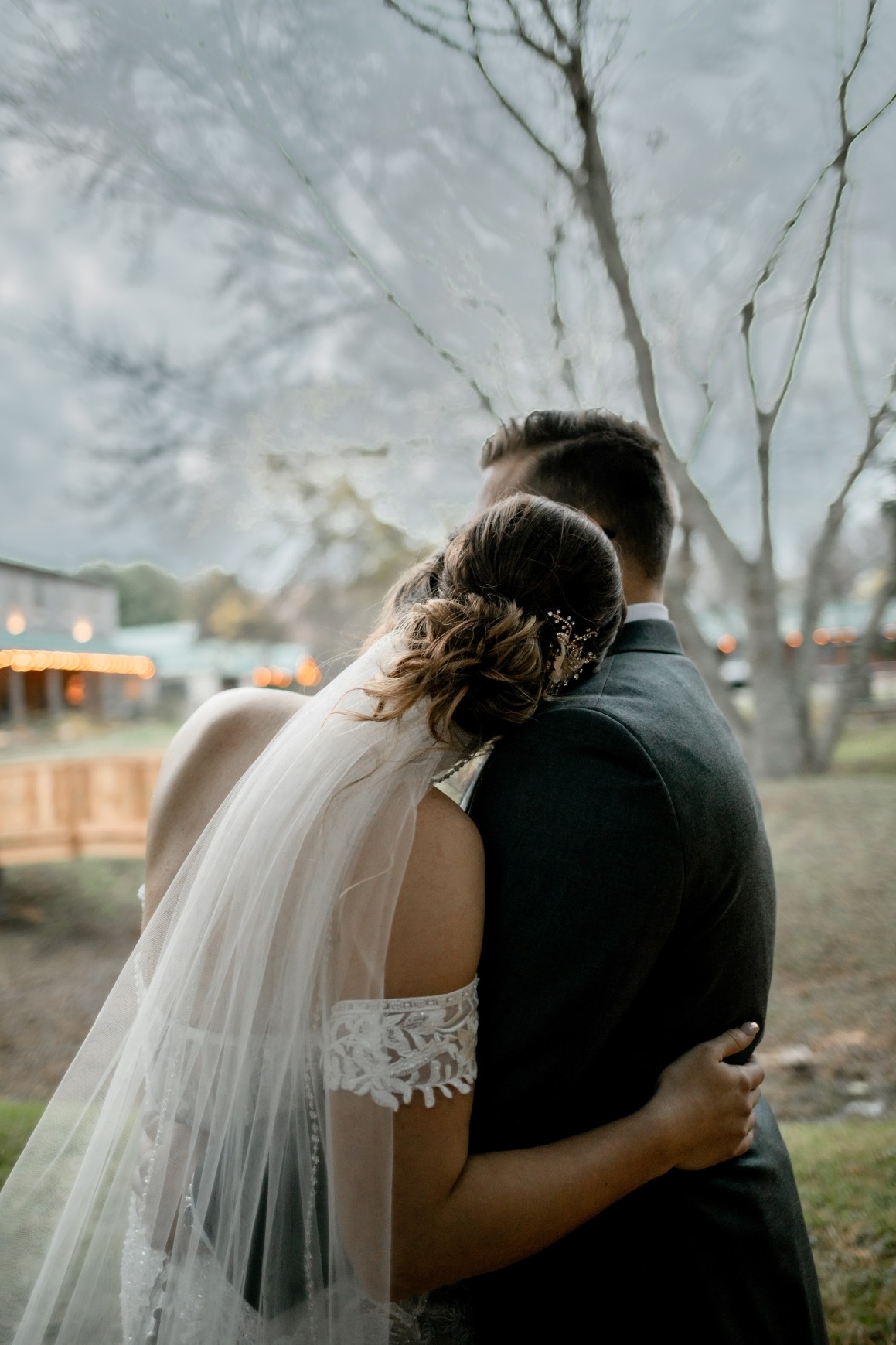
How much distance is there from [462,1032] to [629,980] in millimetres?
179

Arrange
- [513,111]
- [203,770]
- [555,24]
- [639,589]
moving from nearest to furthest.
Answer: [203,770], [639,589], [555,24], [513,111]

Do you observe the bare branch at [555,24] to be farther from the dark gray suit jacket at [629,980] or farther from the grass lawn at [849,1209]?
the grass lawn at [849,1209]

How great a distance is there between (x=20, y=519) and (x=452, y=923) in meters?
2.03

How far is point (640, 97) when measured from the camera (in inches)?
85.6

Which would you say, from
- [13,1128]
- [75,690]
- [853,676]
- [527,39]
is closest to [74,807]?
[75,690]

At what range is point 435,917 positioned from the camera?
75 cm

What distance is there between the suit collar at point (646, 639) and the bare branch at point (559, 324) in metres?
1.66

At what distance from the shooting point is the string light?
2.21 meters

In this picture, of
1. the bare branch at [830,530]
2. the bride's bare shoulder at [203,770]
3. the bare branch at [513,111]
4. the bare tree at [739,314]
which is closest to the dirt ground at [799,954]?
the bare tree at [739,314]

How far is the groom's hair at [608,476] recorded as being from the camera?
1282mm

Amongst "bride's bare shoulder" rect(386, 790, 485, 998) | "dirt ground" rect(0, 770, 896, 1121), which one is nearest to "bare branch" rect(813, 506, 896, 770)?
"dirt ground" rect(0, 770, 896, 1121)

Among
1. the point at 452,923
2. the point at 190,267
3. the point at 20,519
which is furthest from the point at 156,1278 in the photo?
the point at 190,267

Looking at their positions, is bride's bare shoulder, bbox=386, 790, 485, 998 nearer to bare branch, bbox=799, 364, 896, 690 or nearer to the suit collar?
the suit collar

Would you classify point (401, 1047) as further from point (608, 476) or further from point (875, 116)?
point (875, 116)
